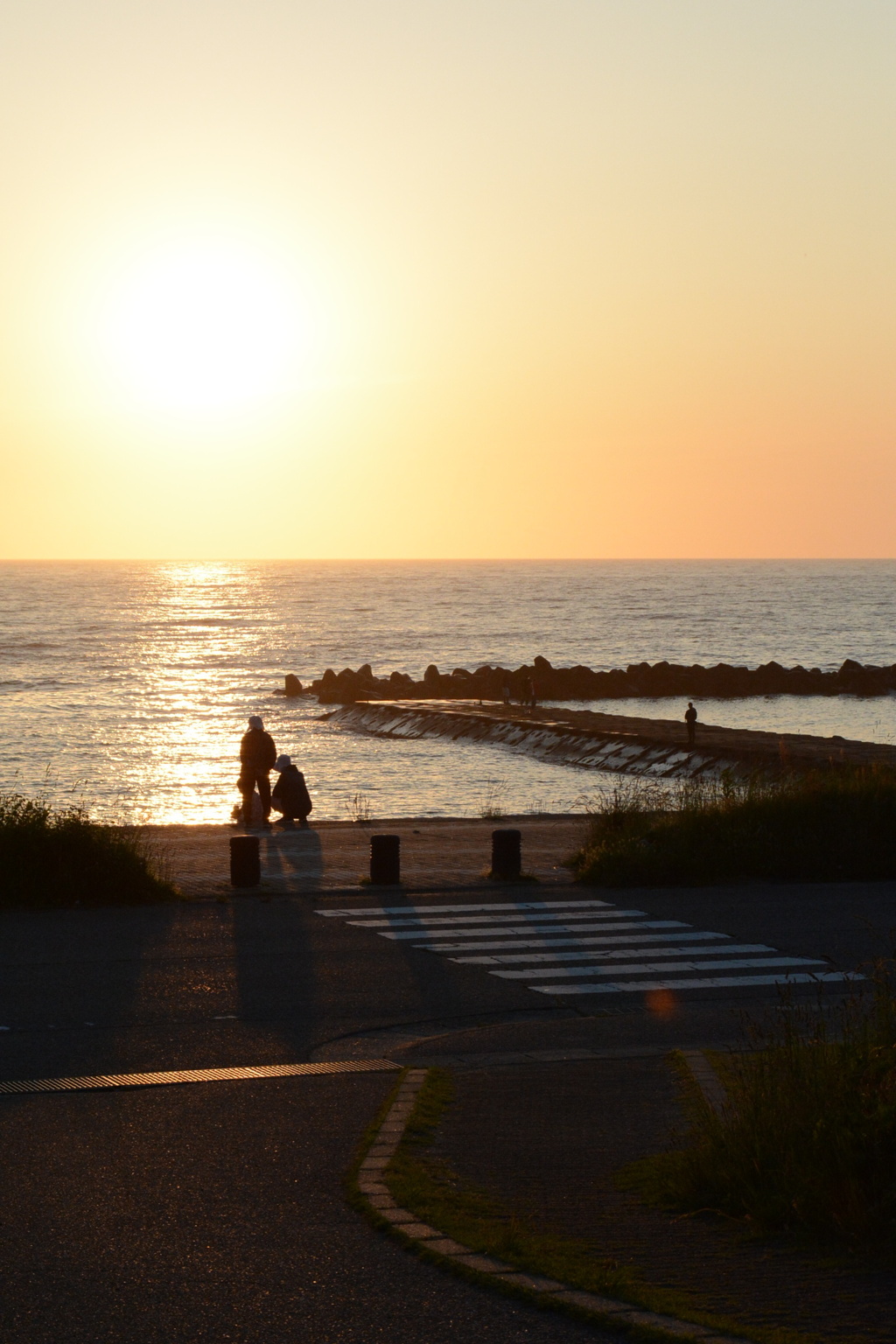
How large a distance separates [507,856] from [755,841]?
3.10 metres

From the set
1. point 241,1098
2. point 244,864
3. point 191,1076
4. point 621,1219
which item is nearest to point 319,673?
point 244,864

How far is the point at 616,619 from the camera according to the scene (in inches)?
5856

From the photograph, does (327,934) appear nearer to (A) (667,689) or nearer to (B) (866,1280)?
(B) (866,1280)

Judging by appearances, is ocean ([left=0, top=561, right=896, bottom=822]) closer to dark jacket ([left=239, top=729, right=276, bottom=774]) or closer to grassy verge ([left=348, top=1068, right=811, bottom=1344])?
dark jacket ([left=239, top=729, right=276, bottom=774])

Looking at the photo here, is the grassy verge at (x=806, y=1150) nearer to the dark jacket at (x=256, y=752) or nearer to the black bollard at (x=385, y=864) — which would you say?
the black bollard at (x=385, y=864)

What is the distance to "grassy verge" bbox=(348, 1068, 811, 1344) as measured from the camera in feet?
17.5

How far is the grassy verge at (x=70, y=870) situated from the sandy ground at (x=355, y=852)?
628 mm

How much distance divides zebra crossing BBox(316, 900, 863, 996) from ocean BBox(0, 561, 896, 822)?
1507 cm

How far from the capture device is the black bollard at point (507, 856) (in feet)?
54.2

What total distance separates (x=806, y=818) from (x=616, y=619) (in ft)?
434

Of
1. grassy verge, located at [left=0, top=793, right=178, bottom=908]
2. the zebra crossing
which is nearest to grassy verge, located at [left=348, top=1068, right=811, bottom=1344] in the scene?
the zebra crossing

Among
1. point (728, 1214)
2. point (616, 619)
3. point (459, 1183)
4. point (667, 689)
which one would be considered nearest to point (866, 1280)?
point (728, 1214)

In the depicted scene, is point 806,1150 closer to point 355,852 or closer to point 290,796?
point 355,852

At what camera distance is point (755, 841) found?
56.0ft
